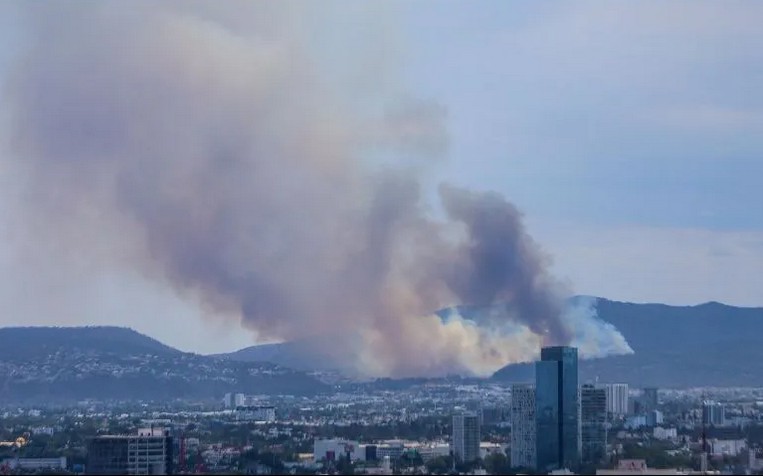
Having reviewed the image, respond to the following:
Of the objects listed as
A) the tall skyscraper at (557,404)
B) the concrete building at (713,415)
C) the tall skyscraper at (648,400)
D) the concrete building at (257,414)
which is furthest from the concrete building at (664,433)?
the concrete building at (257,414)

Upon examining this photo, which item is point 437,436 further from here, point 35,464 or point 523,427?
point 35,464

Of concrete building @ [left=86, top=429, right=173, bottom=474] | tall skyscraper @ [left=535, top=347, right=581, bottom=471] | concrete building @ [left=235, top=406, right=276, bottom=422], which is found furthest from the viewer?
concrete building @ [left=235, top=406, right=276, bottom=422]

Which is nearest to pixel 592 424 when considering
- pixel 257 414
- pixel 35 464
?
pixel 35 464

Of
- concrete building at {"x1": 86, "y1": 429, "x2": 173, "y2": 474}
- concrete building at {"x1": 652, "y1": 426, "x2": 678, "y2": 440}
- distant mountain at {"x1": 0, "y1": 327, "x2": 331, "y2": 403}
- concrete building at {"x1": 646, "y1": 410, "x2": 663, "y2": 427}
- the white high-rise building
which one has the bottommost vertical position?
concrete building at {"x1": 86, "y1": 429, "x2": 173, "y2": 474}

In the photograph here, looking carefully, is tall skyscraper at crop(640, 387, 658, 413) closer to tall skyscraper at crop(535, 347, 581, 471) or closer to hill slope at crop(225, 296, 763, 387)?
hill slope at crop(225, 296, 763, 387)

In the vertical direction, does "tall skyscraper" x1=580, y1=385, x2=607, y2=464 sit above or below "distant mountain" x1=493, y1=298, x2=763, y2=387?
below

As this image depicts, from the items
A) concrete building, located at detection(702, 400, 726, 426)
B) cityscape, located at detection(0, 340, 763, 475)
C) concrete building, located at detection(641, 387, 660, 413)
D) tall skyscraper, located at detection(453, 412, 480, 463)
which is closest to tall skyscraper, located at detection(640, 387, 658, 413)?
concrete building, located at detection(641, 387, 660, 413)
